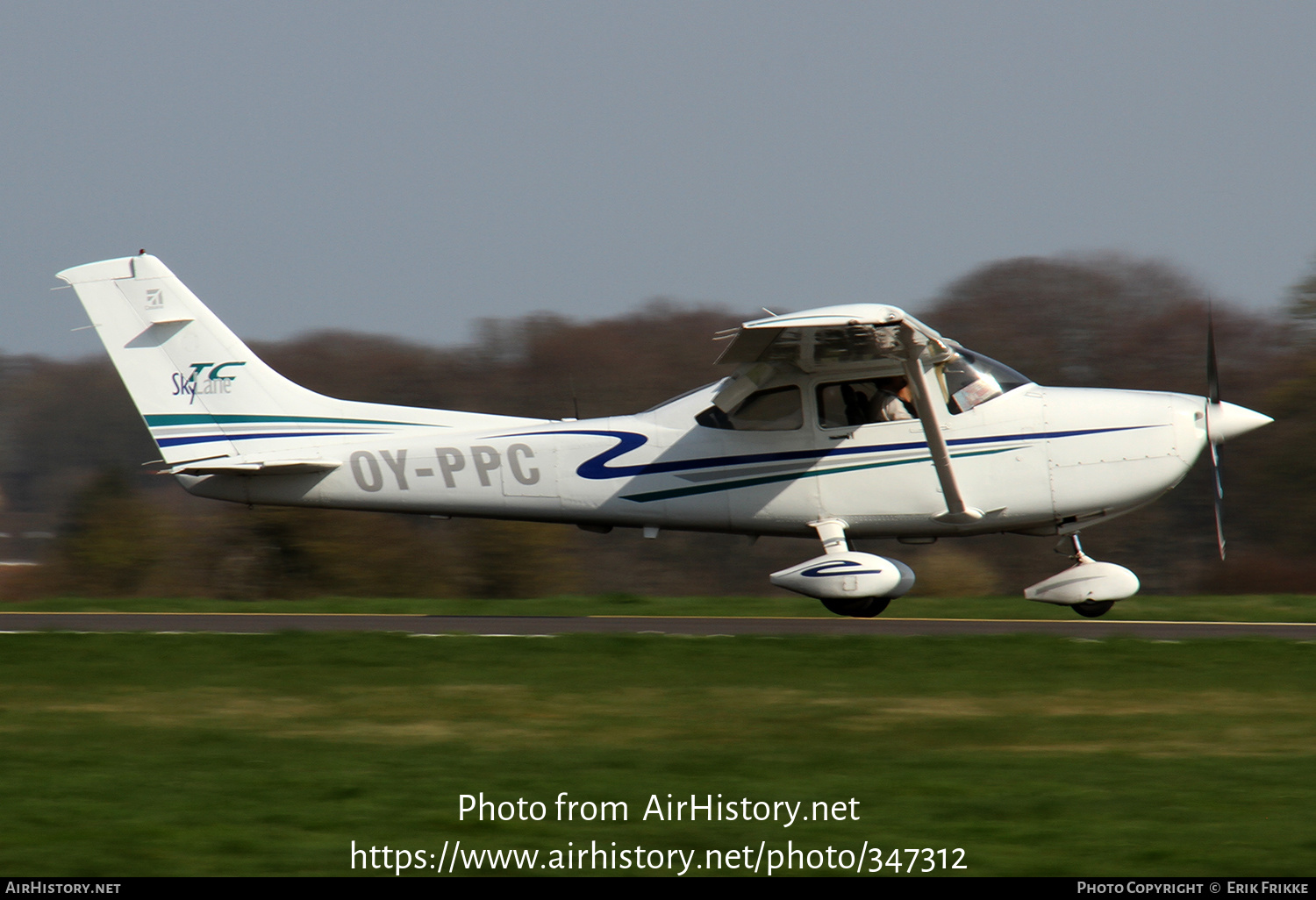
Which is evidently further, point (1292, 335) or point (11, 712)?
point (1292, 335)

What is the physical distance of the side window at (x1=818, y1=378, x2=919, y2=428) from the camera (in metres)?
11.6

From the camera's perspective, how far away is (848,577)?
1127 centimetres

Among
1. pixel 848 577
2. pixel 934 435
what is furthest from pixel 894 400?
pixel 848 577

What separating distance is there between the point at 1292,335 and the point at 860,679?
26234 millimetres

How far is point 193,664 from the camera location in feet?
30.3

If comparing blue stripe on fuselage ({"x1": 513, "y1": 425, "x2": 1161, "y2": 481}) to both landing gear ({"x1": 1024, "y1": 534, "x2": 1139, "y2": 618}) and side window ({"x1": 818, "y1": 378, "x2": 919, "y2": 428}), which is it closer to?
side window ({"x1": 818, "y1": 378, "x2": 919, "y2": 428})

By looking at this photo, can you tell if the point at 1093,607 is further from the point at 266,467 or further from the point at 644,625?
the point at 266,467

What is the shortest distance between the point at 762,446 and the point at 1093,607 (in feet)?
10.8

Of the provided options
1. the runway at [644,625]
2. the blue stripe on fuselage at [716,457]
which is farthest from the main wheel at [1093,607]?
the blue stripe on fuselage at [716,457]

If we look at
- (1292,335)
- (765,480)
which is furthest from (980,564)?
(765,480)

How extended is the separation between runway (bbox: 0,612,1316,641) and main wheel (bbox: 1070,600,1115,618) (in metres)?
0.10

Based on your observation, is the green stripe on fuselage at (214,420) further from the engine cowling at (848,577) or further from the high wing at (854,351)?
the engine cowling at (848,577)

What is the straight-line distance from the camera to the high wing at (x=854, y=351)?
10.3 metres
